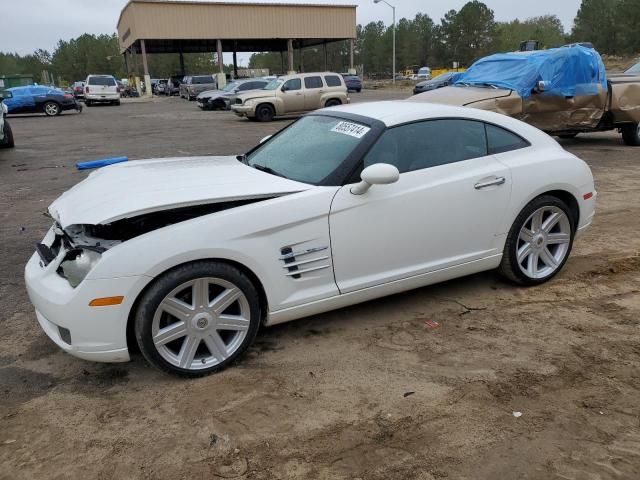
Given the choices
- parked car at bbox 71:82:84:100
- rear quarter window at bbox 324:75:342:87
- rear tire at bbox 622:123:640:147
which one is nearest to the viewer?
rear tire at bbox 622:123:640:147

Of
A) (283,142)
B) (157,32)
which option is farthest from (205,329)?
(157,32)

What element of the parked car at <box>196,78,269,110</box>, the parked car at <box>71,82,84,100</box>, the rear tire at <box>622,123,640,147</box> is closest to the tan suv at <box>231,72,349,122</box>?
the parked car at <box>196,78,269,110</box>

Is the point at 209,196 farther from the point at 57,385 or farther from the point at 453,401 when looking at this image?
the point at 453,401

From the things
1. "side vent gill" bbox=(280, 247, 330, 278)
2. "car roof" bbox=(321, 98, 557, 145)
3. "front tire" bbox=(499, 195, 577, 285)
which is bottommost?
"front tire" bbox=(499, 195, 577, 285)

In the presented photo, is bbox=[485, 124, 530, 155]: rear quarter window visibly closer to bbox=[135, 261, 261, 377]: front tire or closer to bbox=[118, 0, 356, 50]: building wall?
bbox=[135, 261, 261, 377]: front tire

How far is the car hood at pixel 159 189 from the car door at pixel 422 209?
44 centimetres

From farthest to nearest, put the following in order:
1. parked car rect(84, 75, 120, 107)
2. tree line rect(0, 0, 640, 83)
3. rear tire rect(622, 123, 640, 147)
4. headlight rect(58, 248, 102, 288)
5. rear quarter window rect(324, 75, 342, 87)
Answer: tree line rect(0, 0, 640, 83)
parked car rect(84, 75, 120, 107)
rear quarter window rect(324, 75, 342, 87)
rear tire rect(622, 123, 640, 147)
headlight rect(58, 248, 102, 288)

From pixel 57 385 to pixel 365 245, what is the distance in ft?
6.71

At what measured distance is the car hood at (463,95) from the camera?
31.1 feet

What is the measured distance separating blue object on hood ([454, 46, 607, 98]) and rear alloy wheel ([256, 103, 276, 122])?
9.88 meters

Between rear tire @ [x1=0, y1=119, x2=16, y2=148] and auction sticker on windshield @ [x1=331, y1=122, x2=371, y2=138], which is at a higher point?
auction sticker on windshield @ [x1=331, y1=122, x2=371, y2=138]

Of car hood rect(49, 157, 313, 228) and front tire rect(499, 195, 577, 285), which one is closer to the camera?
car hood rect(49, 157, 313, 228)

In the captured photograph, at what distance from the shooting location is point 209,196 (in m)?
3.16

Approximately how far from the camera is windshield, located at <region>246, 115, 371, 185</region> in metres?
3.60
